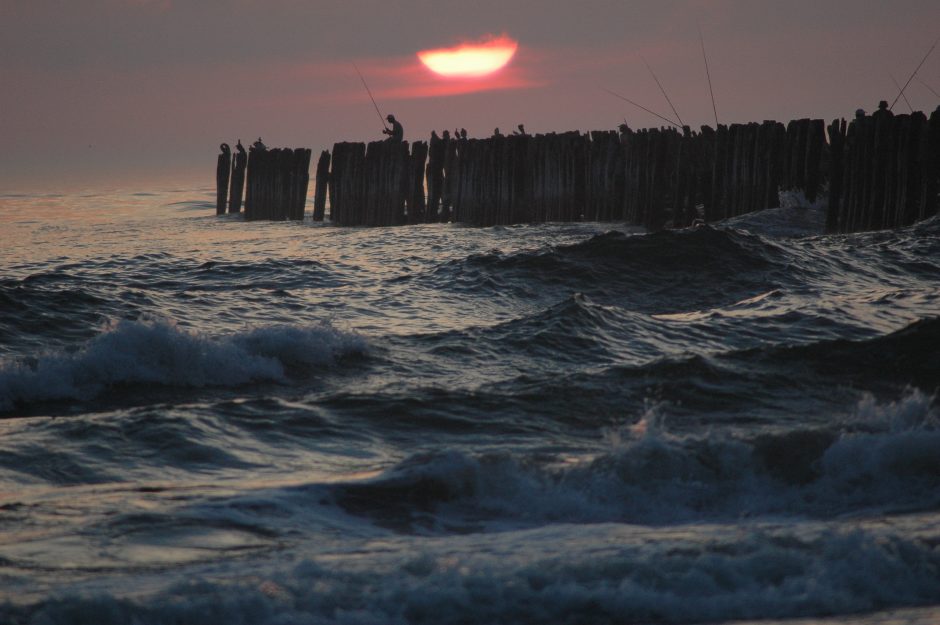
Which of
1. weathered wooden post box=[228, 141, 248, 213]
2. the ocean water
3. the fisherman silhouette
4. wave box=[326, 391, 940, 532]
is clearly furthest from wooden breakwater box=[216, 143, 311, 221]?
wave box=[326, 391, 940, 532]

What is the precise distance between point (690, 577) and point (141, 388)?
454 cm

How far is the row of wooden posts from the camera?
1547 centimetres

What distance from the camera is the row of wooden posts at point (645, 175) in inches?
609

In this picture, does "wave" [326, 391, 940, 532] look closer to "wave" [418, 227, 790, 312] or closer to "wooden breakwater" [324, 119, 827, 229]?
"wave" [418, 227, 790, 312]

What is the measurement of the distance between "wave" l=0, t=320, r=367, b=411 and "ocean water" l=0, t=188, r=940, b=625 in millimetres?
22

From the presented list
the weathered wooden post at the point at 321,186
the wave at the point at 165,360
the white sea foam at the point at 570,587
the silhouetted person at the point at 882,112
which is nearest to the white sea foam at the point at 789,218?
the silhouetted person at the point at 882,112

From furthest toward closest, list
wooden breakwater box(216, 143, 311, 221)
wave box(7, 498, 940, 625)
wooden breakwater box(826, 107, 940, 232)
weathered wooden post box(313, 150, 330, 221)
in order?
wooden breakwater box(216, 143, 311, 221) < weathered wooden post box(313, 150, 330, 221) < wooden breakwater box(826, 107, 940, 232) < wave box(7, 498, 940, 625)

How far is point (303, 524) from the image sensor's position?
14.5ft

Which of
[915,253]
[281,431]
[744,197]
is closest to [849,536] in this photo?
[281,431]

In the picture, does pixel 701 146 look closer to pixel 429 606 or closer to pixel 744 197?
pixel 744 197

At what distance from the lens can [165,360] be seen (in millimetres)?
7574

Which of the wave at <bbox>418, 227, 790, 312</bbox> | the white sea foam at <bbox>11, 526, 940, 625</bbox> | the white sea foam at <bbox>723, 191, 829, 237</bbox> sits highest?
the white sea foam at <bbox>723, 191, 829, 237</bbox>

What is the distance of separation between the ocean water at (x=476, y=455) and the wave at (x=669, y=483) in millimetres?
17

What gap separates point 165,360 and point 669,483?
4.08 meters
